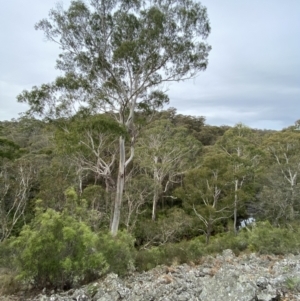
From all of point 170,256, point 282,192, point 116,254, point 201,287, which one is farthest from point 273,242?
point 282,192

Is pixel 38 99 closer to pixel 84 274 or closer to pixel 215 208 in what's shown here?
pixel 84 274

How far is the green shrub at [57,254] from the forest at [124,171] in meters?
0.02

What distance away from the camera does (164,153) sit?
74.3 feet

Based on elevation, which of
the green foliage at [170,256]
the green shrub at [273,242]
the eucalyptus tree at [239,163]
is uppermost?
the eucalyptus tree at [239,163]

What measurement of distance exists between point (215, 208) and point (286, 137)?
9.54 meters

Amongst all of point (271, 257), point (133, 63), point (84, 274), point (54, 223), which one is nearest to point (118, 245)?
point (84, 274)

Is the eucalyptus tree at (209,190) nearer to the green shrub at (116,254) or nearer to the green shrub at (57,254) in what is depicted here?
the green shrub at (116,254)

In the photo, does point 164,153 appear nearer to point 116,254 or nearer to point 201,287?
point 116,254

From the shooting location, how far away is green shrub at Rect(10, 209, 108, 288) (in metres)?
4.40

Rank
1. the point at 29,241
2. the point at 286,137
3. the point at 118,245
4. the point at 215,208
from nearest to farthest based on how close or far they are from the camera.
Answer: the point at 29,241 < the point at 118,245 < the point at 215,208 < the point at 286,137

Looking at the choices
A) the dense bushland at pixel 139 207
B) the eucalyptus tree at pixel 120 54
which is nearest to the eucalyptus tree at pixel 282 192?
the dense bushland at pixel 139 207

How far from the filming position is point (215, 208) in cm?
1792

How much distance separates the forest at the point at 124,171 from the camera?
190 inches

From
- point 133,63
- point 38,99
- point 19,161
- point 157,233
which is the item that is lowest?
point 157,233
